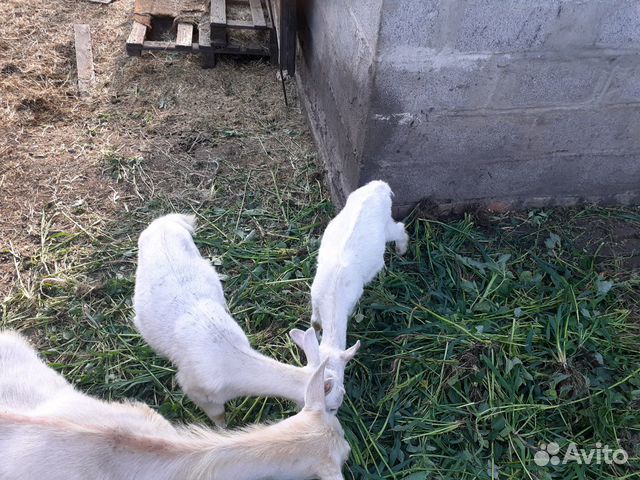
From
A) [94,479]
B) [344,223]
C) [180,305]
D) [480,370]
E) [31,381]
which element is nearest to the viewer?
[94,479]

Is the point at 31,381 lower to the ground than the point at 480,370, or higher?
higher

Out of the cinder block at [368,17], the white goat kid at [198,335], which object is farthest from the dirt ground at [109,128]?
the cinder block at [368,17]

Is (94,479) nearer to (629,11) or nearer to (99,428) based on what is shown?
(99,428)

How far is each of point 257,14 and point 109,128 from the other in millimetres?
2152

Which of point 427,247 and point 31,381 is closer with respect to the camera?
point 31,381

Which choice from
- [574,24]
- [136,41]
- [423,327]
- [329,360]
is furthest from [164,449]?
[136,41]

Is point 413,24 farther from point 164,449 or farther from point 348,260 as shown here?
point 164,449

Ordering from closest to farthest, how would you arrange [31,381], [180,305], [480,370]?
[31,381], [180,305], [480,370]

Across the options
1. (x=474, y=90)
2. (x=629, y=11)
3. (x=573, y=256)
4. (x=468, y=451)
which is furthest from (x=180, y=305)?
(x=629, y=11)

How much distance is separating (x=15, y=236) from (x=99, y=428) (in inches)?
95.9

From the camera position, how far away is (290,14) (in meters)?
4.84

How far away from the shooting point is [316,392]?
7.18 feet

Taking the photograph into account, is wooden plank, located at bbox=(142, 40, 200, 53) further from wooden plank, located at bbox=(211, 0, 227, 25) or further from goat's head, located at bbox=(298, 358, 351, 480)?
goat's head, located at bbox=(298, 358, 351, 480)

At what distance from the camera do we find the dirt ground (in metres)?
4.23
